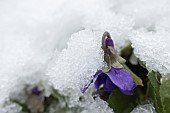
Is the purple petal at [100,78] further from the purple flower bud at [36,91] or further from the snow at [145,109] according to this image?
the purple flower bud at [36,91]

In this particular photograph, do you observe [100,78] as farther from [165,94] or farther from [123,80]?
[165,94]

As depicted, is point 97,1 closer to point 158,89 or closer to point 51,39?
point 51,39

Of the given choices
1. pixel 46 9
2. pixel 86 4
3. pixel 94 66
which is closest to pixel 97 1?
pixel 86 4

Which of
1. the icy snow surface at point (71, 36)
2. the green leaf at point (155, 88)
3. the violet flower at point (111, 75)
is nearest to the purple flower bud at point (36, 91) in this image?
the icy snow surface at point (71, 36)

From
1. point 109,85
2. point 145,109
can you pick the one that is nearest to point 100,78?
point 109,85

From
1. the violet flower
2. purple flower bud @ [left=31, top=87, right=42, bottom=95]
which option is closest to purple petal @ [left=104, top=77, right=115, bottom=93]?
the violet flower

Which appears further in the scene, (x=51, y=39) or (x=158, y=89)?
(x=51, y=39)
